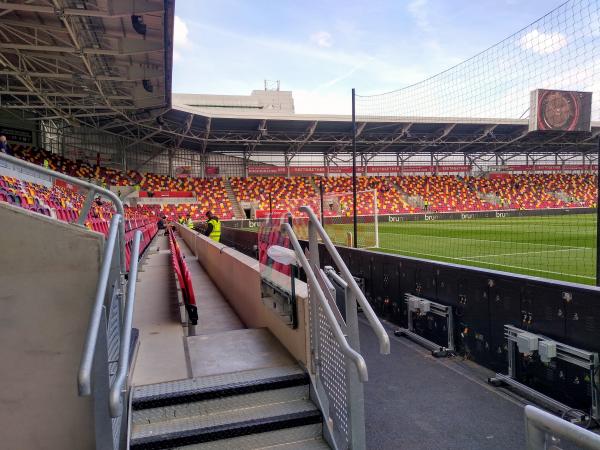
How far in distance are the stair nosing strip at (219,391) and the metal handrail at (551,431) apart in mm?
2052

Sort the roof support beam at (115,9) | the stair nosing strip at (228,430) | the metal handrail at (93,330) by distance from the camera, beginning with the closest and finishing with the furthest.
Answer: the metal handrail at (93,330)
the stair nosing strip at (228,430)
the roof support beam at (115,9)

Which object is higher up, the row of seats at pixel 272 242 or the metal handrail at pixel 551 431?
the row of seats at pixel 272 242

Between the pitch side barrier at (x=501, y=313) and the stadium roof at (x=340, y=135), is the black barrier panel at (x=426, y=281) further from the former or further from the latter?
the stadium roof at (x=340, y=135)

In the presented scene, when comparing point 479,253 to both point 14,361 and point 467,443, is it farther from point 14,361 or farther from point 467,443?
point 14,361

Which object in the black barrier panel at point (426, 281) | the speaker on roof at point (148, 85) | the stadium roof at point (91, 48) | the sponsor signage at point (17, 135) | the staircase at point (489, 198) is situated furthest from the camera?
the staircase at point (489, 198)

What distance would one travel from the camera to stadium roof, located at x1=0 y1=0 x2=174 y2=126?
14.2m

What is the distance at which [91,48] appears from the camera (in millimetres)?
18016

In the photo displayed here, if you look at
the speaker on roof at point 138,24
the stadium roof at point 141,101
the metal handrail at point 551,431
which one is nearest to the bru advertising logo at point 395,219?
the stadium roof at point 141,101

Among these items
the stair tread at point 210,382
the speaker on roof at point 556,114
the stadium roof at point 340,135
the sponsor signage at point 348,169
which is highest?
the stadium roof at point 340,135

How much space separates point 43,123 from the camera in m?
34.1

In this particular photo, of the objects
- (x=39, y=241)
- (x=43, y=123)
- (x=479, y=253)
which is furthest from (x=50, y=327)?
(x=43, y=123)

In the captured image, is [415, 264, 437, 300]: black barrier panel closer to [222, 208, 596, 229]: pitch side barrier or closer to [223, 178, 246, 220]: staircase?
[222, 208, 596, 229]: pitch side barrier

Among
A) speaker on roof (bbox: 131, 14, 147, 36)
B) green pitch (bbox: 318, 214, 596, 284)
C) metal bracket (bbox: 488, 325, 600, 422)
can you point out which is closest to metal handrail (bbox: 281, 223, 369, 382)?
metal bracket (bbox: 488, 325, 600, 422)

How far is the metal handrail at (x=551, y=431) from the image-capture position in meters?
1.21
